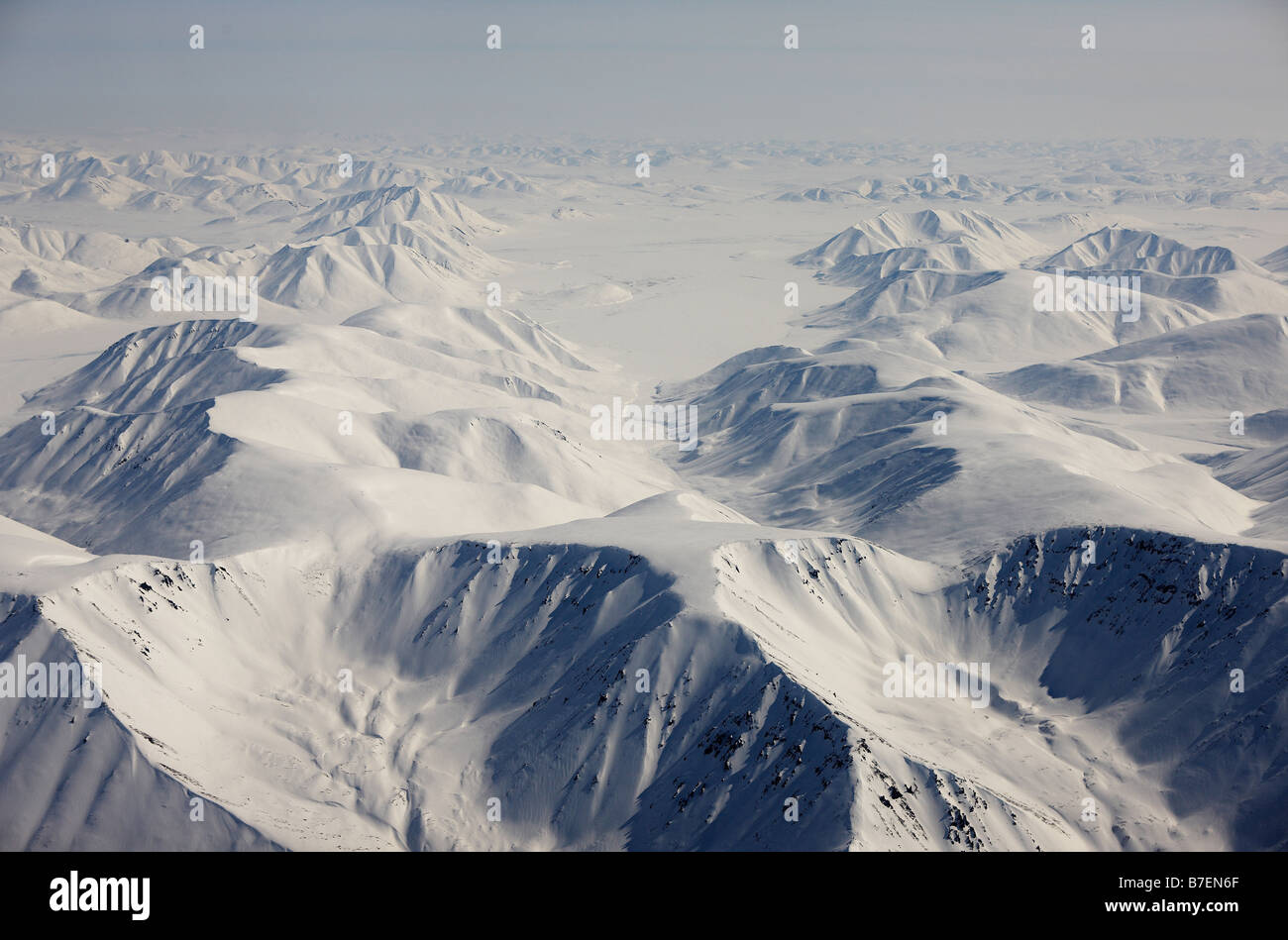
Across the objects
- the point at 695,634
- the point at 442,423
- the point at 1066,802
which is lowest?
the point at 1066,802

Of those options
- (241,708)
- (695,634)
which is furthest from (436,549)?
(695,634)

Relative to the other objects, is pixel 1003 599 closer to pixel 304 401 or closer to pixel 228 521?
pixel 228 521

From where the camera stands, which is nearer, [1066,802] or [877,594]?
[1066,802]

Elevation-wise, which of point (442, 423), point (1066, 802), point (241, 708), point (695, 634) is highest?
point (442, 423)

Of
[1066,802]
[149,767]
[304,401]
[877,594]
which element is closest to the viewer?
[149,767]

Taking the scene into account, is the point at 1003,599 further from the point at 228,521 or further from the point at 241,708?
the point at 228,521

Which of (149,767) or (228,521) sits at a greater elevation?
(228,521)
